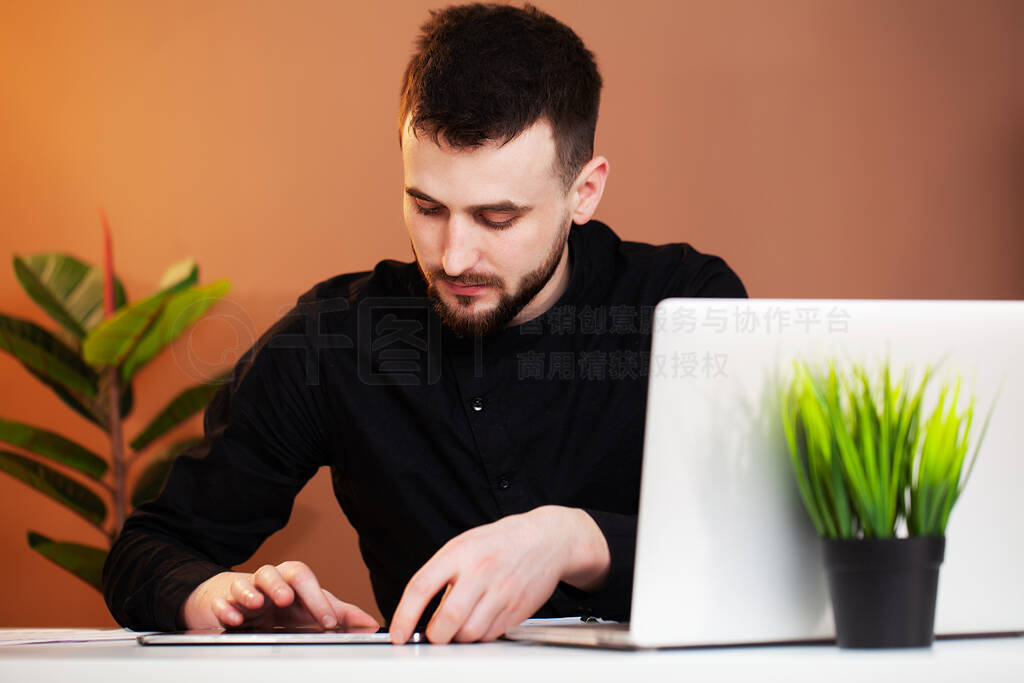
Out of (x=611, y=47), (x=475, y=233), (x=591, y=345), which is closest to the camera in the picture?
(x=475, y=233)

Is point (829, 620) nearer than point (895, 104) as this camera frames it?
Yes

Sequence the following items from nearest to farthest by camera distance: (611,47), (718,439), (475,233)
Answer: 1. (718,439)
2. (475,233)
3. (611,47)

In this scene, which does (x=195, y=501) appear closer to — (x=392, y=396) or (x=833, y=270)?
(x=392, y=396)

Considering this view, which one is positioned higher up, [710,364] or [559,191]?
[559,191]

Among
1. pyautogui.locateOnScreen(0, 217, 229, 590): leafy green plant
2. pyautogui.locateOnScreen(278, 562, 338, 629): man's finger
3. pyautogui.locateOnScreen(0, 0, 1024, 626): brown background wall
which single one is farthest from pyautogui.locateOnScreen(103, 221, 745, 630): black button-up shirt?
pyautogui.locateOnScreen(0, 0, 1024, 626): brown background wall

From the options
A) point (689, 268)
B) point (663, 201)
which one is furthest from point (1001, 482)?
point (663, 201)

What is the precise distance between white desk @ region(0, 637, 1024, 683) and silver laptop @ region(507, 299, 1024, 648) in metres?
0.05

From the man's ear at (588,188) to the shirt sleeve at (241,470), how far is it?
20.0 inches

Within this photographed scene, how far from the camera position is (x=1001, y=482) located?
73 centimetres

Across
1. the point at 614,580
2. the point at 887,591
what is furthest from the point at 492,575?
the point at 887,591

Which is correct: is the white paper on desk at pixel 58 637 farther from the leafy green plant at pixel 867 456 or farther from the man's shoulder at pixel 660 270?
the man's shoulder at pixel 660 270

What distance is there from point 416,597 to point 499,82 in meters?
Result: 0.86

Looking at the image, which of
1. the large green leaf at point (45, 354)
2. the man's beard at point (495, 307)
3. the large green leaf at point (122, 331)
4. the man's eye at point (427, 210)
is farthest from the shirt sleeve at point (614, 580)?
the large green leaf at point (45, 354)

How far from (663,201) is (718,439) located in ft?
8.36
